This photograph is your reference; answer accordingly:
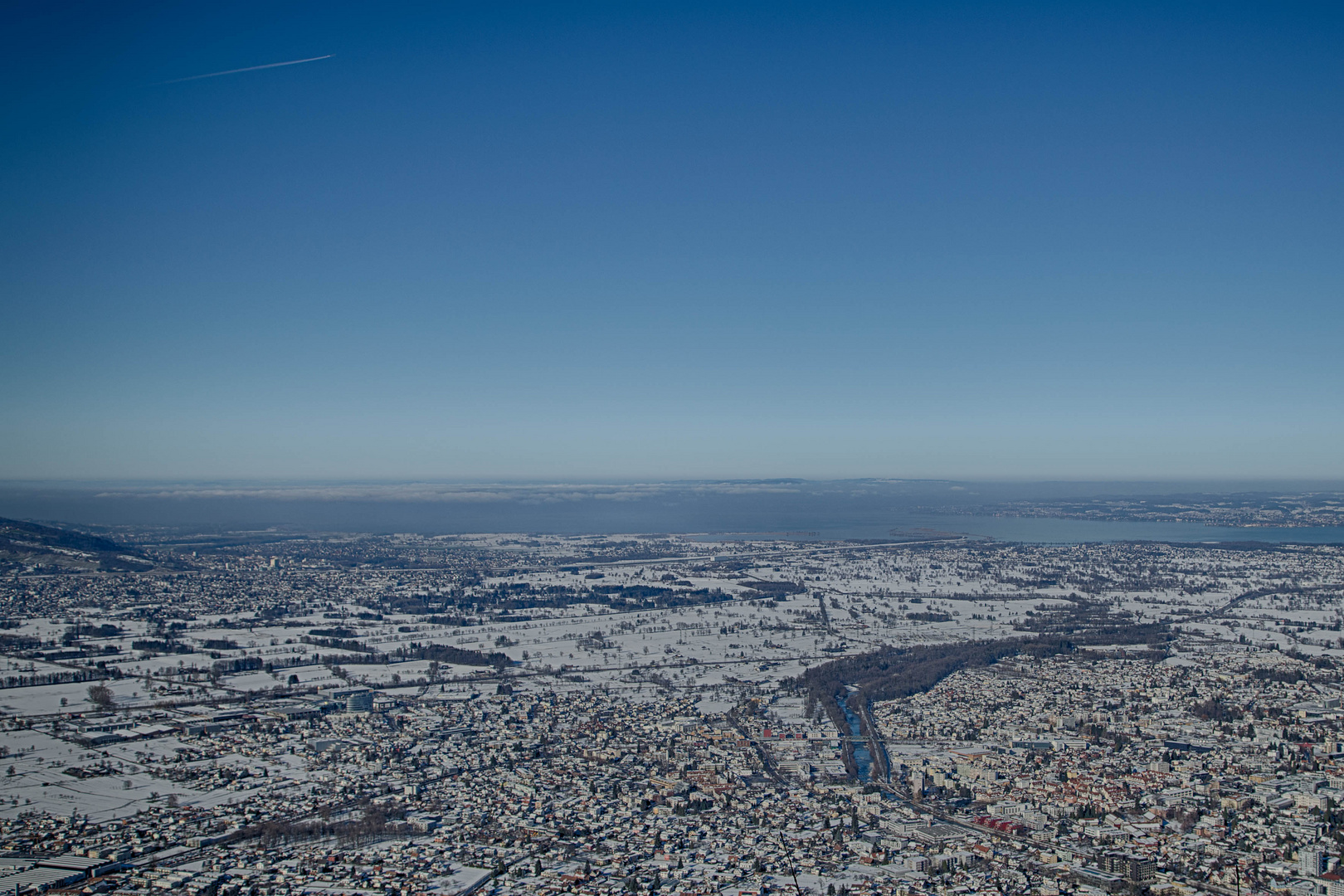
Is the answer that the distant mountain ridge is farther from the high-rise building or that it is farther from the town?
the high-rise building

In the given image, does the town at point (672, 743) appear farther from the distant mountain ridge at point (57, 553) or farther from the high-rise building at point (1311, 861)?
the distant mountain ridge at point (57, 553)

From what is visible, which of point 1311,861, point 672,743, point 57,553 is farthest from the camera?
point 57,553

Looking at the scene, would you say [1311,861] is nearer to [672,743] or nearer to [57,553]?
[672,743]

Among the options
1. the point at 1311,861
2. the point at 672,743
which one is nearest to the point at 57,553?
the point at 672,743

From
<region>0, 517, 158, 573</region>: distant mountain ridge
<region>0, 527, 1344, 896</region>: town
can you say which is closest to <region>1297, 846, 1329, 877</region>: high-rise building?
<region>0, 527, 1344, 896</region>: town

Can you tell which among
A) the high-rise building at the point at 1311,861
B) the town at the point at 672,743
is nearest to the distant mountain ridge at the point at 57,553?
the town at the point at 672,743

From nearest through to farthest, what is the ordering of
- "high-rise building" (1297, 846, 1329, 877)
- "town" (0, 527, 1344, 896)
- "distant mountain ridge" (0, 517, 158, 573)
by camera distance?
"high-rise building" (1297, 846, 1329, 877) → "town" (0, 527, 1344, 896) → "distant mountain ridge" (0, 517, 158, 573)

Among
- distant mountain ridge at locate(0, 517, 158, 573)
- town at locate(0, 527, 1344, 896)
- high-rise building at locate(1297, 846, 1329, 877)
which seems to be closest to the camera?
high-rise building at locate(1297, 846, 1329, 877)

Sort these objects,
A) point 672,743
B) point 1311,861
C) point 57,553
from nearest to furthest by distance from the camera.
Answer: point 1311,861, point 672,743, point 57,553

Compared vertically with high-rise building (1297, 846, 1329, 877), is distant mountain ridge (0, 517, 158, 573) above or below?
above
